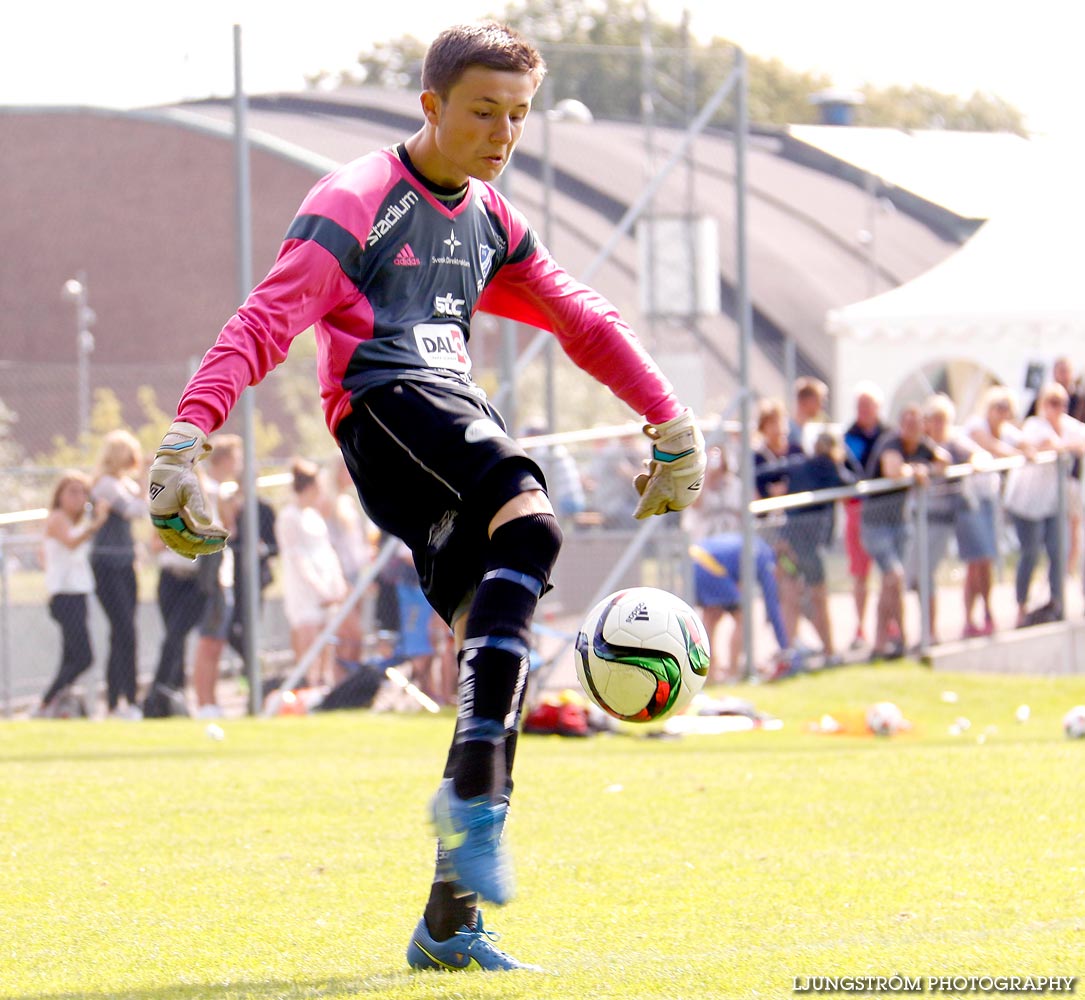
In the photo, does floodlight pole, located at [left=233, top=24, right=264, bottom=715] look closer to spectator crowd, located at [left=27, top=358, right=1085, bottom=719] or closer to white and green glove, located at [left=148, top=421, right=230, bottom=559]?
spectator crowd, located at [left=27, top=358, right=1085, bottom=719]

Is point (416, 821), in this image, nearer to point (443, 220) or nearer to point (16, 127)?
point (443, 220)

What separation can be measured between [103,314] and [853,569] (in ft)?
80.1

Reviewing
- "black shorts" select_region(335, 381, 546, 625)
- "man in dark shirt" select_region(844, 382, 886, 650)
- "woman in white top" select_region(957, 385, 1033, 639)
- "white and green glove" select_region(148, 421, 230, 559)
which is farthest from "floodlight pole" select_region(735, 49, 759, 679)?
"white and green glove" select_region(148, 421, 230, 559)

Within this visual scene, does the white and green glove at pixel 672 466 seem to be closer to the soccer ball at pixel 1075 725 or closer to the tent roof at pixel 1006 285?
the soccer ball at pixel 1075 725

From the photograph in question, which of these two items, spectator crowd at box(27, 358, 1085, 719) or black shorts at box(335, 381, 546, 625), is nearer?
black shorts at box(335, 381, 546, 625)

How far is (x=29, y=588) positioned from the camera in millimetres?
11859

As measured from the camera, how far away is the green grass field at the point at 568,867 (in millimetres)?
4086

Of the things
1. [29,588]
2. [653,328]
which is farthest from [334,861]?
[653,328]

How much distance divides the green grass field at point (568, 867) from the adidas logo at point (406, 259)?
1769 mm

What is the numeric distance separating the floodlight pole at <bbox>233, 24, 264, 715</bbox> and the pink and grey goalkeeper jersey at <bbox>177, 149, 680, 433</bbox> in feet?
23.2

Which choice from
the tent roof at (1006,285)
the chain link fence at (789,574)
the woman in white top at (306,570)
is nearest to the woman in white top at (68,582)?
the chain link fence at (789,574)

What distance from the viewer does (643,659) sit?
4.45 meters

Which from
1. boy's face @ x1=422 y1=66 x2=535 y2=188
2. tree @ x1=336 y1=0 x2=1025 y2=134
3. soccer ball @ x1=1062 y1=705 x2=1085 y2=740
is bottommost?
soccer ball @ x1=1062 y1=705 x2=1085 y2=740

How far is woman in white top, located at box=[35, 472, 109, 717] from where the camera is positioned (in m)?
11.3
